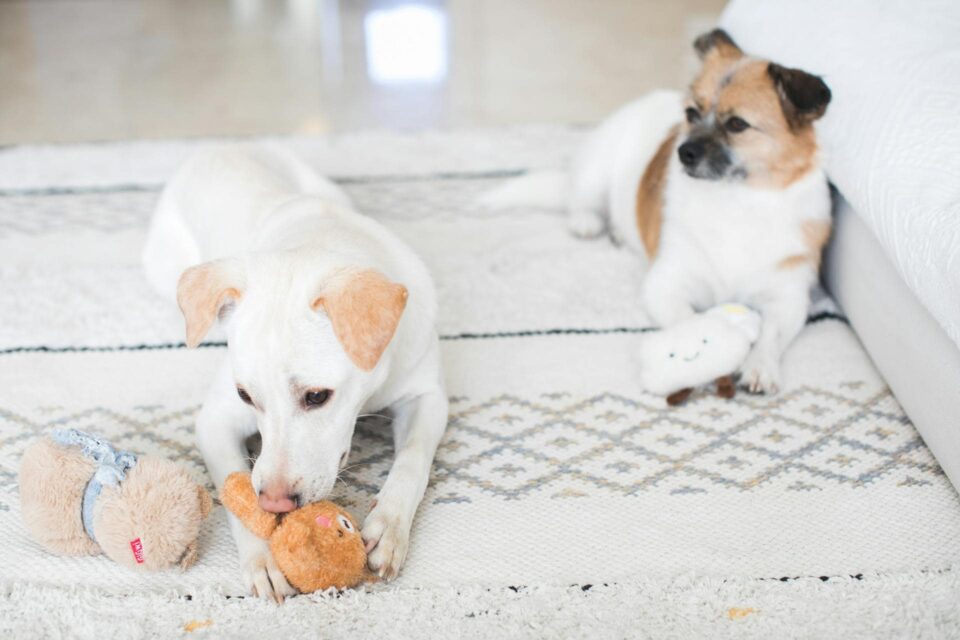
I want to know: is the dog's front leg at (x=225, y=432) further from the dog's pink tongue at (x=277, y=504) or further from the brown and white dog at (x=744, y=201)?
the brown and white dog at (x=744, y=201)

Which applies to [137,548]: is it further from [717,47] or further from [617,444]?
[717,47]

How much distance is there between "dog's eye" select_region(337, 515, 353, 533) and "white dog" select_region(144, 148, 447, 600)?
4cm

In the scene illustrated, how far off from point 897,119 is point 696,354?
639 mm

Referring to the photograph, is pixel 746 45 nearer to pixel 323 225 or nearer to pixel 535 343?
pixel 535 343

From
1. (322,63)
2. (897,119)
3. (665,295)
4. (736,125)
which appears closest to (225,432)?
(665,295)

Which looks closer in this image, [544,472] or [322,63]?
[544,472]

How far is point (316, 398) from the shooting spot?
1524 millimetres

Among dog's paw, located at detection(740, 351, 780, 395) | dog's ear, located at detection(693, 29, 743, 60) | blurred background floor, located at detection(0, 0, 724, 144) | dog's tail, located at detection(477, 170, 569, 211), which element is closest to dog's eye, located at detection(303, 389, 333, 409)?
dog's paw, located at detection(740, 351, 780, 395)

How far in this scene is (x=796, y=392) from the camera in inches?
83.3

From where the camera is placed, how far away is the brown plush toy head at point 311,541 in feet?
4.80

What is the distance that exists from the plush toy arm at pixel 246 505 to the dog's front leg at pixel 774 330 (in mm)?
1076

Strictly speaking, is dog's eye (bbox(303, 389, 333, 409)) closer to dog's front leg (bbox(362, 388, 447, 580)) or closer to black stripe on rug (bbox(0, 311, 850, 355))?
dog's front leg (bbox(362, 388, 447, 580))

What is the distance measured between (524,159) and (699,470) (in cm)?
180

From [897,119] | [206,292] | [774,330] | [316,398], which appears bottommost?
[774,330]
